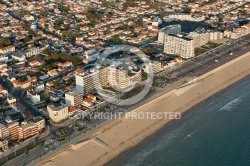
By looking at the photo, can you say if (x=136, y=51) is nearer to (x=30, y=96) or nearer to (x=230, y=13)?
(x=30, y=96)

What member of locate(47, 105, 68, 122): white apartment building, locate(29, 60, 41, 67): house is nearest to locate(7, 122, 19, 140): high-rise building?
locate(47, 105, 68, 122): white apartment building

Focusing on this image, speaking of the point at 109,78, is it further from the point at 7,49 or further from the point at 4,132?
the point at 7,49

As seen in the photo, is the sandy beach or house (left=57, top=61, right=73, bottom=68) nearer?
the sandy beach

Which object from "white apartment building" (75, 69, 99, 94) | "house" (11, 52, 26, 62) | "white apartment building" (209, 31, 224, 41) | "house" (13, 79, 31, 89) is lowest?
"house" (13, 79, 31, 89)

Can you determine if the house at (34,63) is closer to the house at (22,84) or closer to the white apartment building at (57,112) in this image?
the house at (22,84)

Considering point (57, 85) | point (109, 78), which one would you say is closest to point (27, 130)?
point (57, 85)

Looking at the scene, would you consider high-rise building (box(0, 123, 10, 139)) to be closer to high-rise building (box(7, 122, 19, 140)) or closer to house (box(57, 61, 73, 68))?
high-rise building (box(7, 122, 19, 140))

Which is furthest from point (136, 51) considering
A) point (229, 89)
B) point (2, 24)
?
point (2, 24)
